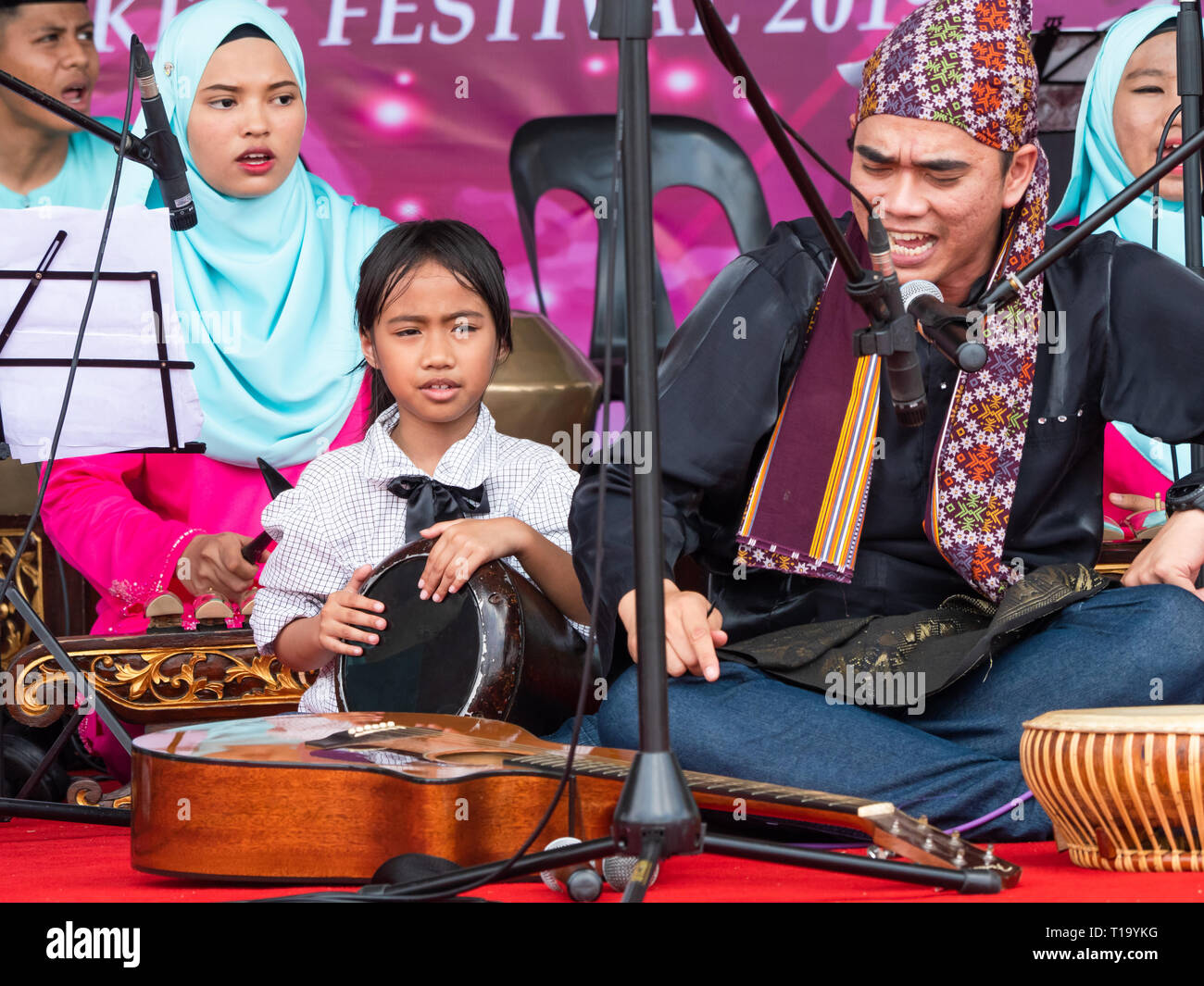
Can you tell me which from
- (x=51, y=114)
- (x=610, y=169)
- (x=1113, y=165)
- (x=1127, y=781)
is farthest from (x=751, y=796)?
(x=51, y=114)

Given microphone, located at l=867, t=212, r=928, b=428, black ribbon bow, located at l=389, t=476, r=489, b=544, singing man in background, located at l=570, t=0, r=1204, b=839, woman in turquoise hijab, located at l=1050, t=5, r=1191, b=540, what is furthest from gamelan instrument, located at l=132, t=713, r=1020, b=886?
woman in turquoise hijab, located at l=1050, t=5, r=1191, b=540

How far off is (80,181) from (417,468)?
138 centimetres

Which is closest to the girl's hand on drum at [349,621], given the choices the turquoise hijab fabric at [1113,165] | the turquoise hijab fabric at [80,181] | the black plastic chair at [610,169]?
the black plastic chair at [610,169]

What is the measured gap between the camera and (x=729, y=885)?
5.51 ft

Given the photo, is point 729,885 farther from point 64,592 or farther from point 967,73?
point 64,592

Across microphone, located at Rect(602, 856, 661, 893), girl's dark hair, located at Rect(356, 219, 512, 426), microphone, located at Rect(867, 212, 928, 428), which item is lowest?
microphone, located at Rect(602, 856, 661, 893)

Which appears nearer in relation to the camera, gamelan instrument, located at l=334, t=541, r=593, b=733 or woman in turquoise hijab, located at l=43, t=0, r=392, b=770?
gamelan instrument, located at l=334, t=541, r=593, b=733

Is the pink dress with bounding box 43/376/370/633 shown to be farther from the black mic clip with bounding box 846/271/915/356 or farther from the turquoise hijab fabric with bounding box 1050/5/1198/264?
the black mic clip with bounding box 846/271/915/356

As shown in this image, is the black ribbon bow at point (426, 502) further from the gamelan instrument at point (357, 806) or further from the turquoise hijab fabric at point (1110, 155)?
the turquoise hijab fabric at point (1110, 155)

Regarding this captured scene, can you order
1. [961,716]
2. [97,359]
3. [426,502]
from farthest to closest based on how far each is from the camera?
1. [97,359]
2. [426,502]
3. [961,716]

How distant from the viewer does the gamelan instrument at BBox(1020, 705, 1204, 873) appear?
1611mm

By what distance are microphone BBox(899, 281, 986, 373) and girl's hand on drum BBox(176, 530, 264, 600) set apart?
1.90 m

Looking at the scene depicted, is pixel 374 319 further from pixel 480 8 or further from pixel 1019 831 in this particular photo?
pixel 1019 831

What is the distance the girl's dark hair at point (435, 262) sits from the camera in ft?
8.89
